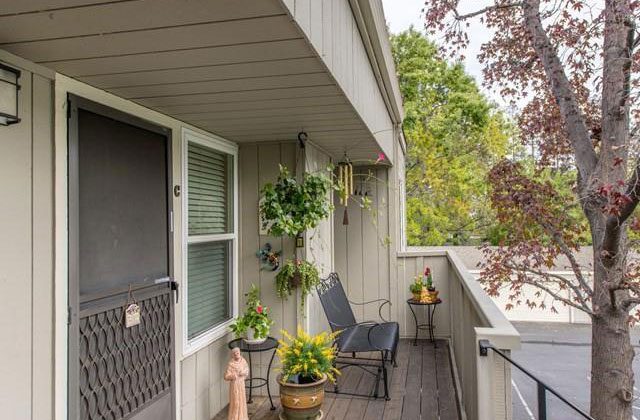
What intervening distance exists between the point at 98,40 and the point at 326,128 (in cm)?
183

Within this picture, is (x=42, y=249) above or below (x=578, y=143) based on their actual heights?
below

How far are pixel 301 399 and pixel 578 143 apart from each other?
3876 mm

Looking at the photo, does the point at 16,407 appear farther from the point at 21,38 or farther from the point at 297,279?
the point at 297,279

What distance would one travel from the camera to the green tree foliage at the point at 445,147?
41.3ft

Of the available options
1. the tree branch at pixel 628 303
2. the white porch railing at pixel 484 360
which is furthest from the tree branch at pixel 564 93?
the white porch railing at pixel 484 360

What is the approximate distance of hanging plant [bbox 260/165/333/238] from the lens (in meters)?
3.16

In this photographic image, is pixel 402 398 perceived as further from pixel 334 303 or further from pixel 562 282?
pixel 562 282

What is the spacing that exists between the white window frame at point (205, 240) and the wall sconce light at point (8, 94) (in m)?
1.27

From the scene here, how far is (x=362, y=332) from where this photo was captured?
4.20m

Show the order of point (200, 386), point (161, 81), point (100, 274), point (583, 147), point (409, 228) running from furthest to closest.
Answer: point (409, 228) → point (583, 147) → point (200, 386) → point (100, 274) → point (161, 81)

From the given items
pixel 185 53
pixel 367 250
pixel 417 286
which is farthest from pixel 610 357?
pixel 185 53

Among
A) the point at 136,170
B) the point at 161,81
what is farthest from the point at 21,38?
the point at 136,170

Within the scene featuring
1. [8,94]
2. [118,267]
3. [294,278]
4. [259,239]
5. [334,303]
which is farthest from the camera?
[334,303]

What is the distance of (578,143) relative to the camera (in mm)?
4621
